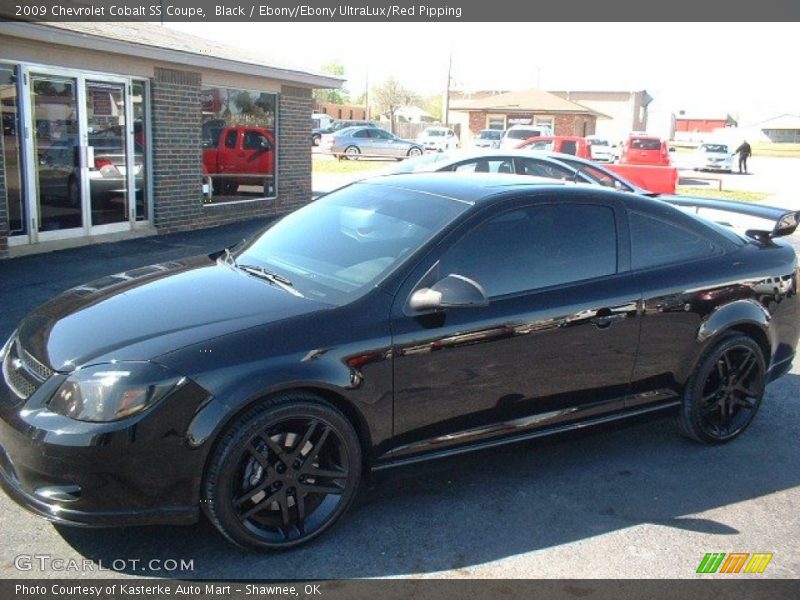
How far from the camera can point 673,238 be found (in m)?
4.60

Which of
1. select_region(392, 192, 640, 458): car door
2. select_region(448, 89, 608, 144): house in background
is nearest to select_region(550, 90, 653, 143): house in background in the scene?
select_region(448, 89, 608, 144): house in background

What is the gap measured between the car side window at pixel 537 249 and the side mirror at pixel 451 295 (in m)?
0.19

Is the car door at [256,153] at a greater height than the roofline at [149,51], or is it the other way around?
the roofline at [149,51]

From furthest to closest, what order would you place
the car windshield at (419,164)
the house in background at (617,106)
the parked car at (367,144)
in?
the house in background at (617,106), the parked car at (367,144), the car windshield at (419,164)

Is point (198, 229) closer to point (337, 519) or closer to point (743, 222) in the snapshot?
point (743, 222)

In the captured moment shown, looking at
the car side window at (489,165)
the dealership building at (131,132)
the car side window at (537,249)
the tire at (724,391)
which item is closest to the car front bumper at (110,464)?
the car side window at (537,249)

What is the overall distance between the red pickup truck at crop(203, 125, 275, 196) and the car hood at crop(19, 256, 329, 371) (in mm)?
9089

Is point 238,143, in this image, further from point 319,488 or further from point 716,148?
point 716,148

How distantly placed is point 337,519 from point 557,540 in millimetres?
1052

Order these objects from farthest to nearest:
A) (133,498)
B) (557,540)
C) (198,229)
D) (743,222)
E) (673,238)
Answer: (198,229)
(743,222)
(673,238)
(557,540)
(133,498)

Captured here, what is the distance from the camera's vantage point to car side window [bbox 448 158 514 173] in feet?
34.2

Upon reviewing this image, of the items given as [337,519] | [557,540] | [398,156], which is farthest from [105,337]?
[398,156]

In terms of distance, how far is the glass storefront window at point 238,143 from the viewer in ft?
41.9

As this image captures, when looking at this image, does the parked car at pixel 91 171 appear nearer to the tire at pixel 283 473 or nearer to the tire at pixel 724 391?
the tire at pixel 283 473
